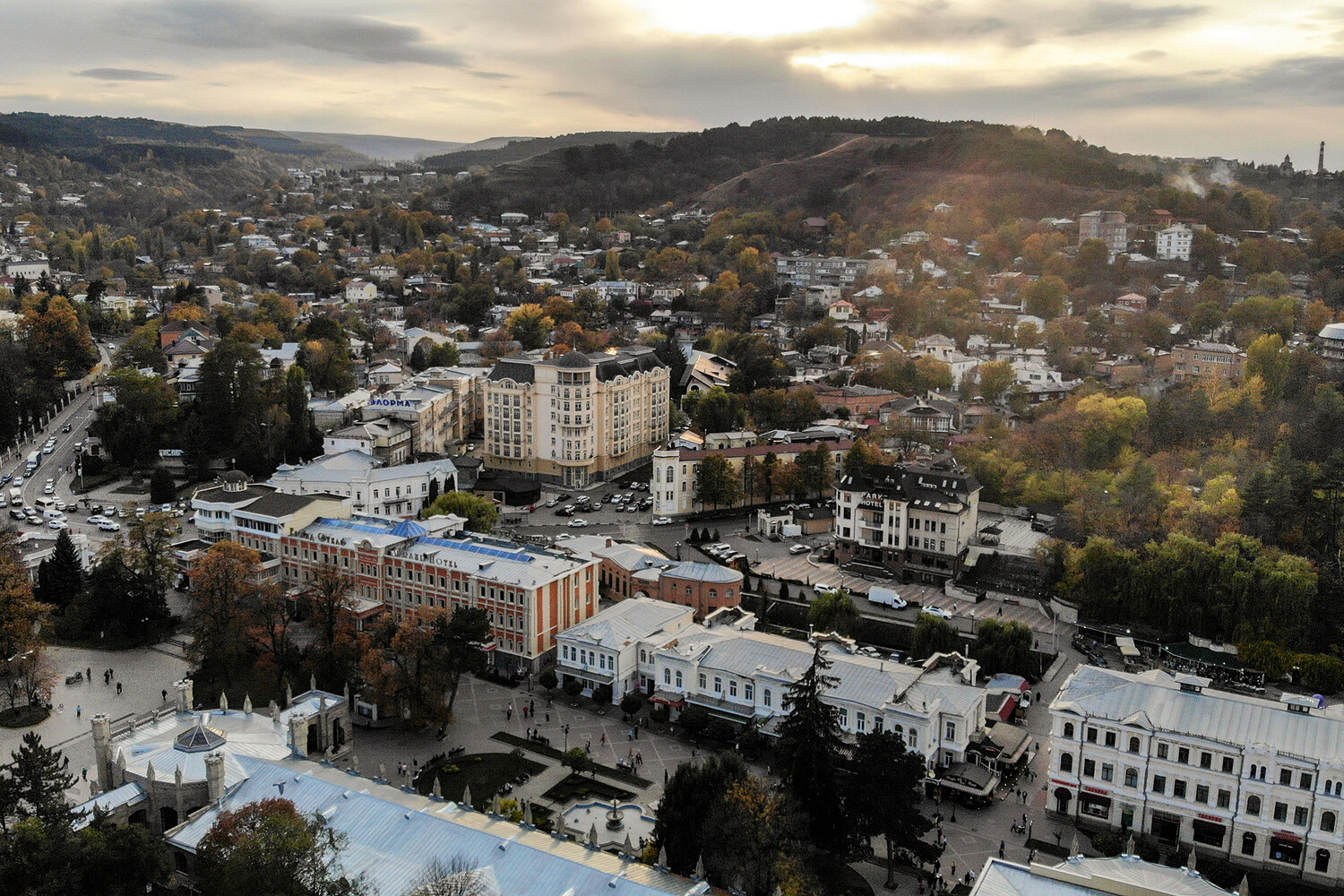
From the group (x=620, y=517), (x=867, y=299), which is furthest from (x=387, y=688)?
(x=867, y=299)

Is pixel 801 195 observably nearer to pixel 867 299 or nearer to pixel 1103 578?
pixel 867 299

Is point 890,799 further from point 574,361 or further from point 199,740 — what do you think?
point 574,361

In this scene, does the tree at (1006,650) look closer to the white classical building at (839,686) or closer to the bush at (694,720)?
the white classical building at (839,686)

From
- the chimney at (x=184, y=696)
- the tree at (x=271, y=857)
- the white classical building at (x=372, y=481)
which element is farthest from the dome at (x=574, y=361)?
the tree at (x=271, y=857)

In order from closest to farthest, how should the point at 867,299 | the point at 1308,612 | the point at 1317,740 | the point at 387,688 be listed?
the point at 1317,740 → the point at 387,688 → the point at 1308,612 → the point at 867,299

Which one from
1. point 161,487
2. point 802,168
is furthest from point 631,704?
point 802,168

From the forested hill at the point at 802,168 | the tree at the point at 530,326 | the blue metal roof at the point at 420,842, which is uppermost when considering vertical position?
the forested hill at the point at 802,168
